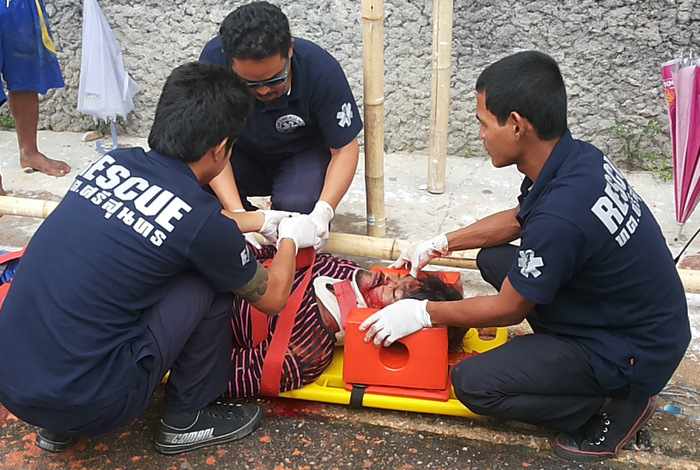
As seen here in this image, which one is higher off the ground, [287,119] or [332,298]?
[287,119]

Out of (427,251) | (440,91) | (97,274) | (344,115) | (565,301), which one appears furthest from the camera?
(440,91)

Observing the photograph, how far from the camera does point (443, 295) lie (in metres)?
2.51

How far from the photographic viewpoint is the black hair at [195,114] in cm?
196

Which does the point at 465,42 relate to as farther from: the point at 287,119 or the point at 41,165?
the point at 41,165

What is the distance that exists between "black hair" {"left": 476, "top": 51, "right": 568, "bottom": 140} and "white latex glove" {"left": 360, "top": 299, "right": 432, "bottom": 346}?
0.61 metres

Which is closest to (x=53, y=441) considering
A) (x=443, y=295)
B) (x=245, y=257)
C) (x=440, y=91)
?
(x=245, y=257)

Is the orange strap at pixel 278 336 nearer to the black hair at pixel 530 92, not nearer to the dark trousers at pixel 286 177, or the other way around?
the dark trousers at pixel 286 177

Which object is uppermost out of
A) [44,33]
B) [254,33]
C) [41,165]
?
[254,33]

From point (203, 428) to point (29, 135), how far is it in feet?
9.42

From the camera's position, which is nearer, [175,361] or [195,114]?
[195,114]

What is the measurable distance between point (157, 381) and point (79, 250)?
44 centimetres

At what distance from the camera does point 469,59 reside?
4219 mm

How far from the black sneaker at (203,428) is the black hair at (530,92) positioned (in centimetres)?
118

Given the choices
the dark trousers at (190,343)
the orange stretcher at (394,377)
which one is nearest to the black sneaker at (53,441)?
the dark trousers at (190,343)
